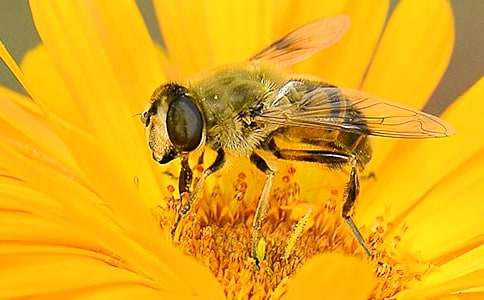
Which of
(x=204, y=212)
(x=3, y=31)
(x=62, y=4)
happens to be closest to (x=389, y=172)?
(x=204, y=212)

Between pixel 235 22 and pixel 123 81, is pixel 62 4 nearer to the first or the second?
pixel 123 81

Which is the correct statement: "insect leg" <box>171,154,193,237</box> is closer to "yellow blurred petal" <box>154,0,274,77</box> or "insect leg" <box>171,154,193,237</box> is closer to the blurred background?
"yellow blurred petal" <box>154,0,274,77</box>

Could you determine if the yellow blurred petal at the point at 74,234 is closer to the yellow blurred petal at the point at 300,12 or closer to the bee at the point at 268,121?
the bee at the point at 268,121

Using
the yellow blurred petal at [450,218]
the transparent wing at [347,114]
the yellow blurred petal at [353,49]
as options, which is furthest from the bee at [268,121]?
the yellow blurred petal at [353,49]

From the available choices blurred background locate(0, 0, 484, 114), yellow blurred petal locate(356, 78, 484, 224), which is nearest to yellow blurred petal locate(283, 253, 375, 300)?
yellow blurred petal locate(356, 78, 484, 224)

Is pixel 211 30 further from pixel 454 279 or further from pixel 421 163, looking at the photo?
pixel 454 279

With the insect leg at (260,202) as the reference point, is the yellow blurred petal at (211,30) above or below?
above
